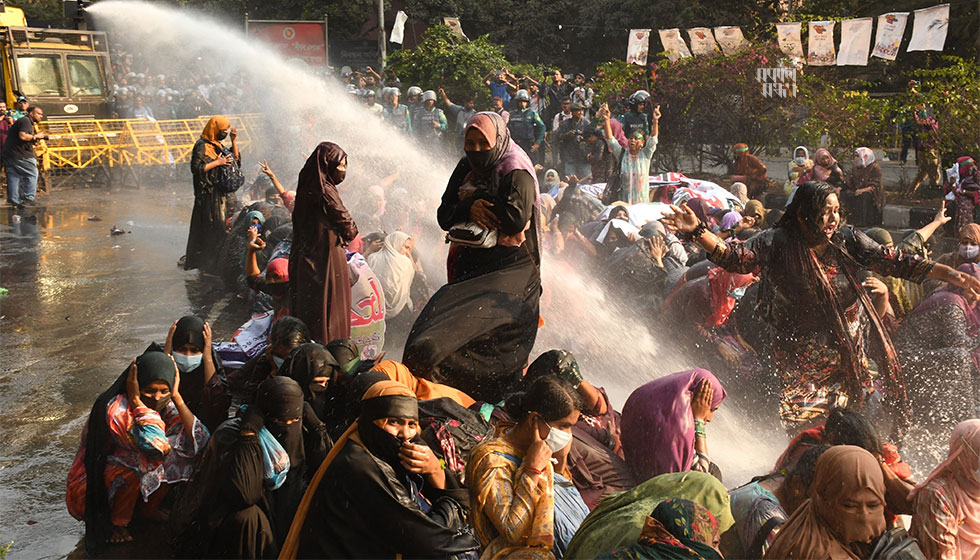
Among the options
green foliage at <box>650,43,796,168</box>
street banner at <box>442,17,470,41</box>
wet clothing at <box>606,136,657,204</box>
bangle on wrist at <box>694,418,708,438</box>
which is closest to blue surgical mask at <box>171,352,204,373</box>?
bangle on wrist at <box>694,418,708,438</box>

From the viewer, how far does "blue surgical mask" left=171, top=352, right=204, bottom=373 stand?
496cm

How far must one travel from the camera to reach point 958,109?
13.5 metres

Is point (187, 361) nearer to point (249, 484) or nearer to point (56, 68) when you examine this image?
point (249, 484)

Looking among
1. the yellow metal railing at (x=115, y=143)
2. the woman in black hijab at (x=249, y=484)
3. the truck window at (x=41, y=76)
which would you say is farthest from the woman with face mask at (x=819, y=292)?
the truck window at (x=41, y=76)

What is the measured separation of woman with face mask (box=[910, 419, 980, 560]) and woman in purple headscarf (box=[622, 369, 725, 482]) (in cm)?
94

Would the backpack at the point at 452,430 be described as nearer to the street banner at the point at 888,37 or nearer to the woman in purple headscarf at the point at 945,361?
the woman in purple headscarf at the point at 945,361

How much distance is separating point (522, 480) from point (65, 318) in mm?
7418

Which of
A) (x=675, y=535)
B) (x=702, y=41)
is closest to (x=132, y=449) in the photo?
(x=675, y=535)

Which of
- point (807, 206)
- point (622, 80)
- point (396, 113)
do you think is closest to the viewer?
point (807, 206)

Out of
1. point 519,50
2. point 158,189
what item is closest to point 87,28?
point 158,189

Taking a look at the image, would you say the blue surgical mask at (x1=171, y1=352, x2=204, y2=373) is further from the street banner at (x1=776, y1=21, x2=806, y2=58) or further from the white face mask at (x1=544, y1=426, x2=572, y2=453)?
the street banner at (x1=776, y1=21, x2=806, y2=58)

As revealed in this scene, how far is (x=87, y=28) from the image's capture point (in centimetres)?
2269

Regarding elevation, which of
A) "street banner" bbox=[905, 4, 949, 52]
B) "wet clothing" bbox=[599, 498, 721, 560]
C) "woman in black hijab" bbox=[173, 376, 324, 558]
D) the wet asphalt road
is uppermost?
"street banner" bbox=[905, 4, 949, 52]

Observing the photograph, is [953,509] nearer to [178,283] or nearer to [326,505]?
[326,505]
